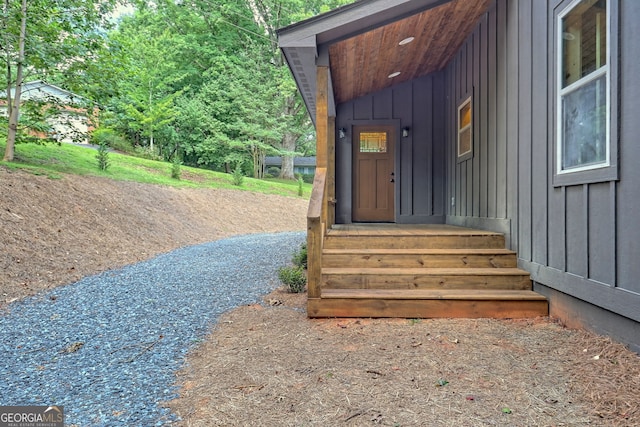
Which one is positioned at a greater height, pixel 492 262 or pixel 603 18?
pixel 603 18

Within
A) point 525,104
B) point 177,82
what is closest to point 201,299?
point 525,104

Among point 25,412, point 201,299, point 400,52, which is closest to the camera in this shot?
point 25,412

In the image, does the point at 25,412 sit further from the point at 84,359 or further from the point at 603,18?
the point at 603,18

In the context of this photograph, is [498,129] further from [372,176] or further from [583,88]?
[372,176]

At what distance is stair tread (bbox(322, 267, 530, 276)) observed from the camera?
3.72m

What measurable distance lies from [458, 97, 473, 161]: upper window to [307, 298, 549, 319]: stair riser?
265cm

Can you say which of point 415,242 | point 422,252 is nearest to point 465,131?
point 415,242

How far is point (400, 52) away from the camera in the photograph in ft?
17.5

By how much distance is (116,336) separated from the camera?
3.11 metres

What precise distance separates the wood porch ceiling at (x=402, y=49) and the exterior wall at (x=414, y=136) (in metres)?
0.31

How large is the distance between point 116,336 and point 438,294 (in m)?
2.74

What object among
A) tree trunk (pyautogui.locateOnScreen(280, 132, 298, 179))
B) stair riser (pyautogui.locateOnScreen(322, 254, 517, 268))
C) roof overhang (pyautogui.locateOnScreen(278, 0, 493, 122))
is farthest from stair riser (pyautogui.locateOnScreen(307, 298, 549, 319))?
tree trunk (pyautogui.locateOnScreen(280, 132, 298, 179))

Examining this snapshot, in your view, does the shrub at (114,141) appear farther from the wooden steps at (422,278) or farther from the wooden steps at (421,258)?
Answer: the wooden steps at (421,258)

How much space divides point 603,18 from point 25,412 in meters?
4.42
